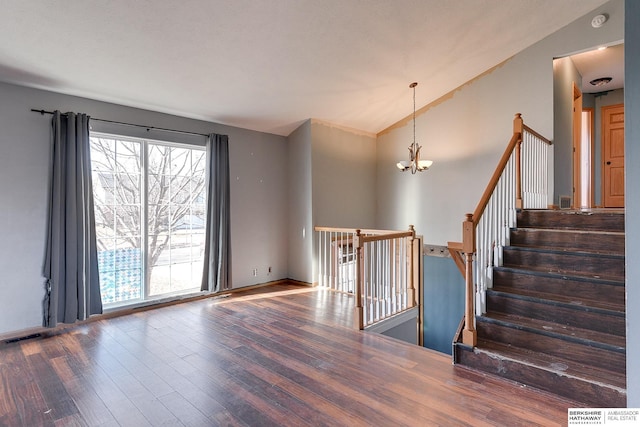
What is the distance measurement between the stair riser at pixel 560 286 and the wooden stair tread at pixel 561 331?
320mm

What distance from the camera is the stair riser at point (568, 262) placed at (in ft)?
9.34

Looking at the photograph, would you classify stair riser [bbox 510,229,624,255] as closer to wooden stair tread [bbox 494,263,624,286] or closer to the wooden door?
wooden stair tread [bbox 494,263,624,286]

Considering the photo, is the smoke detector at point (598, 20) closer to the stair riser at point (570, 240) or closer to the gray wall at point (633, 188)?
the stair riser at point (570, 240)

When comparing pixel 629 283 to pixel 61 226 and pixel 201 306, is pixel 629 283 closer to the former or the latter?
pixel 201 306

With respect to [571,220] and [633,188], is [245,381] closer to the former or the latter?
[633,188]

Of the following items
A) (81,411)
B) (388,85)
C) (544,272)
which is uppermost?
(388,85)

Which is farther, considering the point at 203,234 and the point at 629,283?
the point at 203,234

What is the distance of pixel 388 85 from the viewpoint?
5.09m

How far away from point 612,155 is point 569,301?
507 centimetres

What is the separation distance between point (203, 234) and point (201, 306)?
1062 millimetres

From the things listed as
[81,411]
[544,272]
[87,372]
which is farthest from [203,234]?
[544,272]

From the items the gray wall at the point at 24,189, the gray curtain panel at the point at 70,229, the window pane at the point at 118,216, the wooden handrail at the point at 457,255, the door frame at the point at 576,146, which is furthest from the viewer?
the door frame at the point at 576,146

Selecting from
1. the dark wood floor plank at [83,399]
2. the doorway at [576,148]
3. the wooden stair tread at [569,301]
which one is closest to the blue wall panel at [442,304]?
the wooden stair tread at [569,301]

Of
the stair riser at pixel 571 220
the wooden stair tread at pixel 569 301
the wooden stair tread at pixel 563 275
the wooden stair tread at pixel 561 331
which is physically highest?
the stair riser at pixel 571 220
